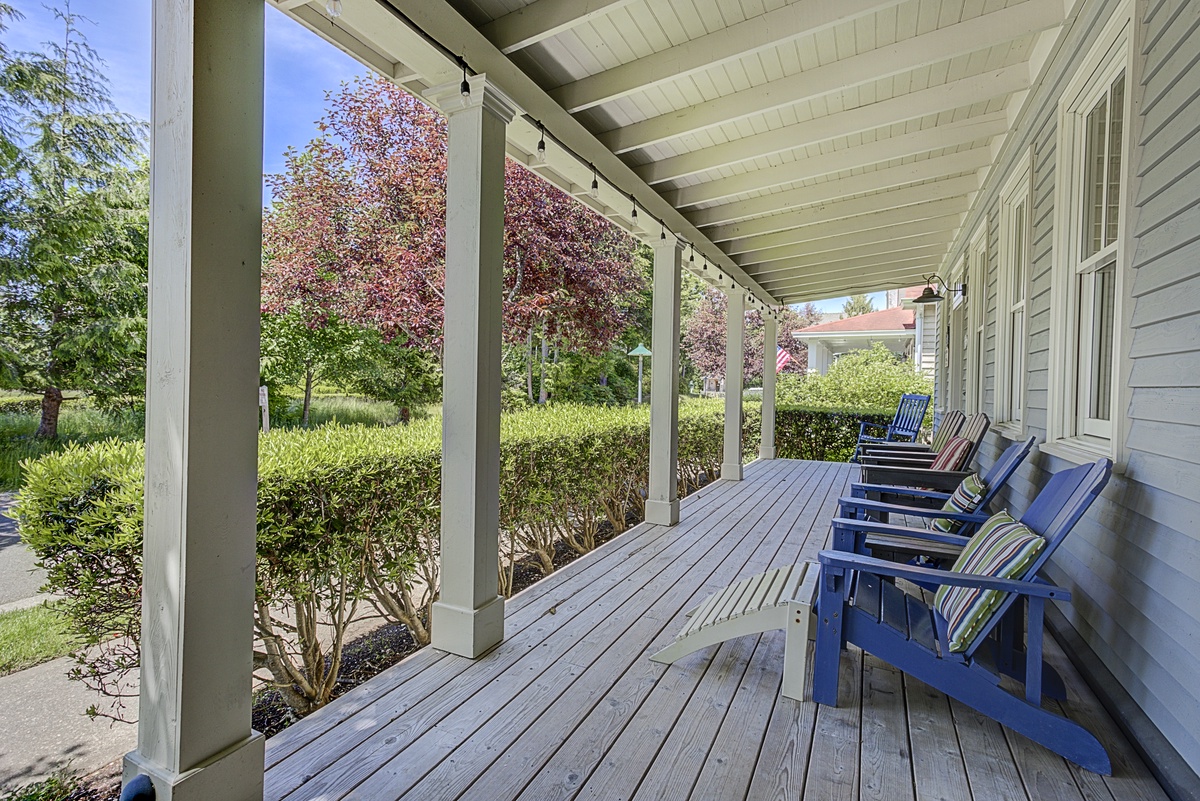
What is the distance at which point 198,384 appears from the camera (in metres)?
1.38

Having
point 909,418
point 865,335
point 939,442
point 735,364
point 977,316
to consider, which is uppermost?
point 865,335

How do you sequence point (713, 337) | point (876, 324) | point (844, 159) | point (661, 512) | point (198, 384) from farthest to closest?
point (876, 324) → point (713, 337) → point (661, 512) → point (844, 159) → point (198, 384)

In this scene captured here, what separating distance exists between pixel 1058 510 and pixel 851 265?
5669mm

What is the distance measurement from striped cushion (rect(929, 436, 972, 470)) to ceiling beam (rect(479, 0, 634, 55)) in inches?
132

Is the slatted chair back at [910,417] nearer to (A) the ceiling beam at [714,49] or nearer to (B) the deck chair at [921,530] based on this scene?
(B) the deck chair at [921,530]

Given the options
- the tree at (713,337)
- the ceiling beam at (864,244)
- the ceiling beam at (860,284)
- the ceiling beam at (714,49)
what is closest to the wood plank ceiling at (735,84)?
the ceiling beam at (714,49)

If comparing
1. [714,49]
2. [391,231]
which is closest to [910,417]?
[714,49]

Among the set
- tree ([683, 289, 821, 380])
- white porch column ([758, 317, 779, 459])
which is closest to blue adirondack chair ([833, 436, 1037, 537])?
white porch column ([758, 317, 779, 459])

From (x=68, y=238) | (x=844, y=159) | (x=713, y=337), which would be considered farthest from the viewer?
(x=713, y=337)

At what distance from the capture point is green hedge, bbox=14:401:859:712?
6.03ft

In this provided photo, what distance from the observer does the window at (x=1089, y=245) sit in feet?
7.32

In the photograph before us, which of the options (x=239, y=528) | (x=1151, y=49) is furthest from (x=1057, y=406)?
(x=239, y=528)

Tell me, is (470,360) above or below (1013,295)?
below

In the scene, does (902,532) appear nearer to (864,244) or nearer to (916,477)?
(916,477)
